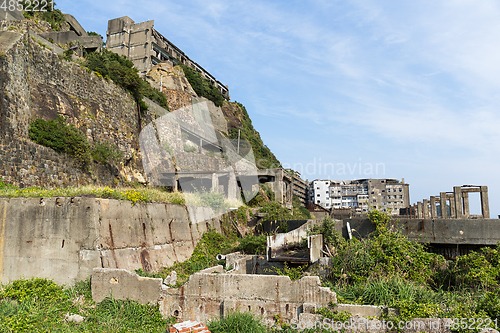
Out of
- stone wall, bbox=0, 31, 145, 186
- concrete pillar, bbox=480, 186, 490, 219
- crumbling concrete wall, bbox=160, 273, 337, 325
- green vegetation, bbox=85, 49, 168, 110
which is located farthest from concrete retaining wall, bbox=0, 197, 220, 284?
concrete pillar, bbox=480, 186, 490, 219

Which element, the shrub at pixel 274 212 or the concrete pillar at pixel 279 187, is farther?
the concrete pillar at pixel 279 187

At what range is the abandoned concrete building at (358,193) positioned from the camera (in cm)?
7900

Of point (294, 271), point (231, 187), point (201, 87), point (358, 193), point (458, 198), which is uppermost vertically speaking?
point (201, 87)

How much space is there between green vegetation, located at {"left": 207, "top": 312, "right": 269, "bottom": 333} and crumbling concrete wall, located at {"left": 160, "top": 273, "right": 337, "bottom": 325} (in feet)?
0.90

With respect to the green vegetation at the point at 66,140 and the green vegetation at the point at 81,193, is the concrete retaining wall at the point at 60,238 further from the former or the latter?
the green vegetation at the point at 66,140

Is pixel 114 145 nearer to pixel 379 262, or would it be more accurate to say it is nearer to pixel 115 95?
pixel 115 95

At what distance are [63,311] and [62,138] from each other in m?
10.00

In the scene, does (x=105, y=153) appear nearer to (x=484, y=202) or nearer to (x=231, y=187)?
→ (x=231, y=187)

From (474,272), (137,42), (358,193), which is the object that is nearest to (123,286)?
(474,272)

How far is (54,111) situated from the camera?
16.3 metres

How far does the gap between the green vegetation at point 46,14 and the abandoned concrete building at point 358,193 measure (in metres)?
62.9

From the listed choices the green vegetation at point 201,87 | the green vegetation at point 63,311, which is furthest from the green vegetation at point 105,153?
the green vegetation at point 201,87

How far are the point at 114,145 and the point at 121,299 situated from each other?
13.9 m

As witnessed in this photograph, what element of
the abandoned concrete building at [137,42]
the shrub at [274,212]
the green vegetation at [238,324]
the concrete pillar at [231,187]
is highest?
the abandoned concrete building at [137,42]
